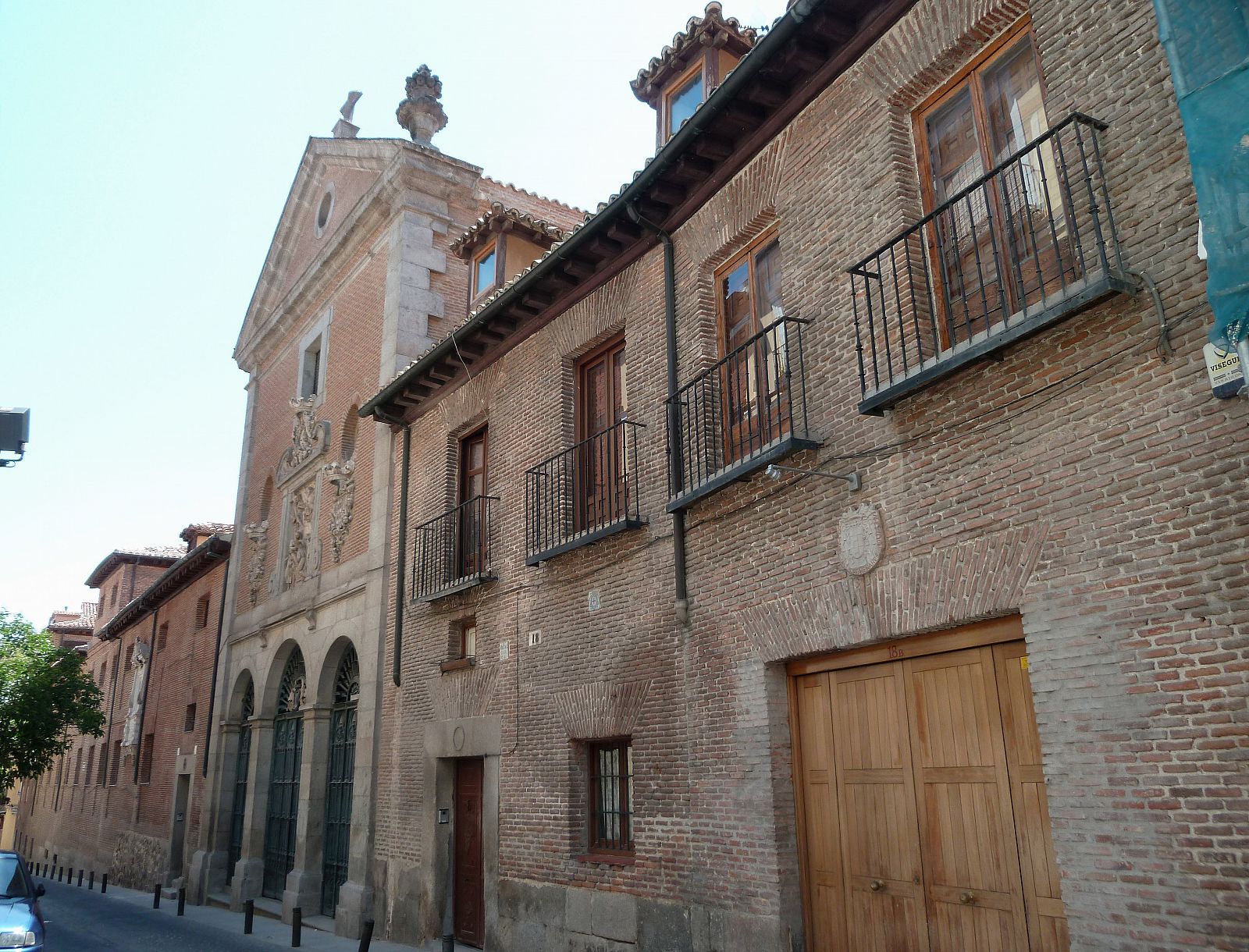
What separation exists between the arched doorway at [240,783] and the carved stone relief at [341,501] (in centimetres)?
511

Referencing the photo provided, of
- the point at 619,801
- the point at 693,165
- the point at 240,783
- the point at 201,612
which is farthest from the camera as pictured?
the point at 201,612

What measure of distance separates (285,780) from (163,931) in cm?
315

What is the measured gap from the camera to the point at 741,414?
25.7ft

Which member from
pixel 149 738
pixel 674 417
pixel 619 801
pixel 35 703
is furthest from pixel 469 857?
pixel 35 703

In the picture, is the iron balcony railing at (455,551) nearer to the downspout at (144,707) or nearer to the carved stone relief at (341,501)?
the carved stone relief at (341,501)

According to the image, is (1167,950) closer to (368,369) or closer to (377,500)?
(377,500)

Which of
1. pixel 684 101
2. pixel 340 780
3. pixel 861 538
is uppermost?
pixel 684 101

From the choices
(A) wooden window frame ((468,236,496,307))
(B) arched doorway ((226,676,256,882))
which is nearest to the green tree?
(B) arched doorway ((226,676,256,882))

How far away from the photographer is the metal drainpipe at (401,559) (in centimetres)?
1303

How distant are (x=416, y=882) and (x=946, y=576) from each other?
8427mm

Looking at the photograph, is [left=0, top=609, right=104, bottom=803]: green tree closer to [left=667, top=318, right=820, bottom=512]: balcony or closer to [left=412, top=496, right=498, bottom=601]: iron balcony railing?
[left=412, top=496, right=498, bottom=601]: iron balcony railing

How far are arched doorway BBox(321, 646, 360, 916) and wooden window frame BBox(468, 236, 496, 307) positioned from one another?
5.64 m

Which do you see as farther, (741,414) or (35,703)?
(35,703)

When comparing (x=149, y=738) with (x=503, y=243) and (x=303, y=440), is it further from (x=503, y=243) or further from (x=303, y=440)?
(x=503, y=243)
